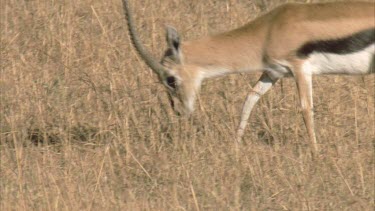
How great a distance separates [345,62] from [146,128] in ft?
4.88

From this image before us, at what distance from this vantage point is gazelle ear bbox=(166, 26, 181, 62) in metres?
7.65

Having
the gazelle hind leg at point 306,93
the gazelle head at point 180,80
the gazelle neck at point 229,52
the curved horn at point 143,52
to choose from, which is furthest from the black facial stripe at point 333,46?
the curved horn at point 143,52

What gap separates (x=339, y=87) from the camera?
8.57 m

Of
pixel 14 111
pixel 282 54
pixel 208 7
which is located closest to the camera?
pixel 282 54

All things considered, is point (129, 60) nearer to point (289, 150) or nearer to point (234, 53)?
point (234, 53)

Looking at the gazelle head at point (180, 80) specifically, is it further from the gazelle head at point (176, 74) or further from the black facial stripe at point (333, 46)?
the black facial stripe at point (333, 46)

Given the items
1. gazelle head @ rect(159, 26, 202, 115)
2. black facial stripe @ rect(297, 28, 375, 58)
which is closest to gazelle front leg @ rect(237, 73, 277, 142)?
gazelle head @ rect(159, 26, 202, 115)

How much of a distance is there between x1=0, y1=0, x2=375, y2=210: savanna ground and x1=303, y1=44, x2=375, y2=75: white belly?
0.37 meters

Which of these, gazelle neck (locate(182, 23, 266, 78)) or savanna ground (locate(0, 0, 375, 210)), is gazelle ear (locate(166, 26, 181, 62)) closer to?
gazelle neck (locate(182, 23, 266, 78))

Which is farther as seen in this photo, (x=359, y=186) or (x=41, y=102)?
(x=41, y=102)

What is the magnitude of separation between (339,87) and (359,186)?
7.52ft

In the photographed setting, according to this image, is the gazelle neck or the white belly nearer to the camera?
the white belly

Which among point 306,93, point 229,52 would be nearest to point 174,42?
point 229,52

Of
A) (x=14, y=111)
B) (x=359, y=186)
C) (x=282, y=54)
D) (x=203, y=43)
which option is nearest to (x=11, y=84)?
(x=14, y=111)
